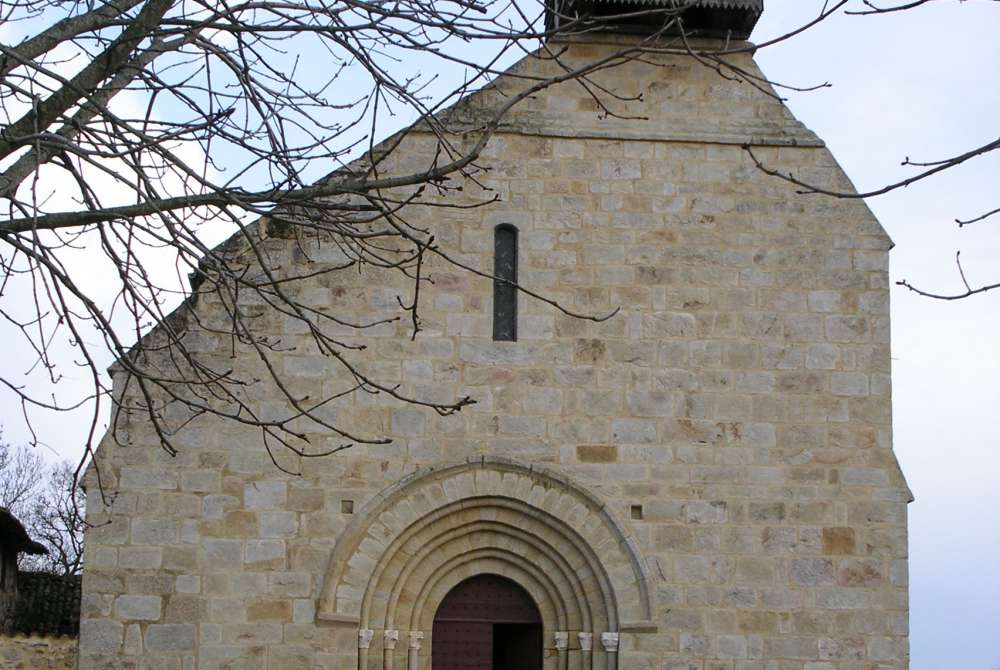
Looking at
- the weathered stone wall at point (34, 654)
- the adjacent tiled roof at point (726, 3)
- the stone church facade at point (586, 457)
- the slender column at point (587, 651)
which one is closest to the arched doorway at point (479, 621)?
the stone church facade at point (586, 457)

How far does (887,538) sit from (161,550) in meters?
5.30

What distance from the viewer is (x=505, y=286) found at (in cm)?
1161

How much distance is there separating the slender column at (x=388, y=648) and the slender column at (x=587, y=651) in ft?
4.49

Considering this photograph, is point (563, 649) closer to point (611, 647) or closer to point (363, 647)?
point (611, 647)

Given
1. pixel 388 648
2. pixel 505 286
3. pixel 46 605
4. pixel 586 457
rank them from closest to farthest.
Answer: pixel 388 648 → pixel 586 457 → pixel 505 286 → pixel 46 605

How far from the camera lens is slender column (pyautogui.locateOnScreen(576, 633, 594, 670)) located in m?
11.3

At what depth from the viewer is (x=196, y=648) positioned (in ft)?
35.6

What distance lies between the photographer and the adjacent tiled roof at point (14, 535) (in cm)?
1721

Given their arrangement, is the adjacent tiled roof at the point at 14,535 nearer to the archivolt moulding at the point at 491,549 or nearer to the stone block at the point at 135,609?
the stone block at the point at 135,609

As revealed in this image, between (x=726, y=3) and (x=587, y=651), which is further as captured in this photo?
(x=726, y=3)

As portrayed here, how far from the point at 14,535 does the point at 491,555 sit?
8.68 meters

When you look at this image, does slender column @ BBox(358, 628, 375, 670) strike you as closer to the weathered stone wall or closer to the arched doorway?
the arched doorway

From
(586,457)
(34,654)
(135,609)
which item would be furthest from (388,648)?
(34,654)

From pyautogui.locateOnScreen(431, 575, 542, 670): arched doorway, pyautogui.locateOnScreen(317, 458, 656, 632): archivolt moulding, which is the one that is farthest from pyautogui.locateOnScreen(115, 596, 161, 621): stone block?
pyautogui.locateOnScreen(431, 575, 542, 670): arched doorway
